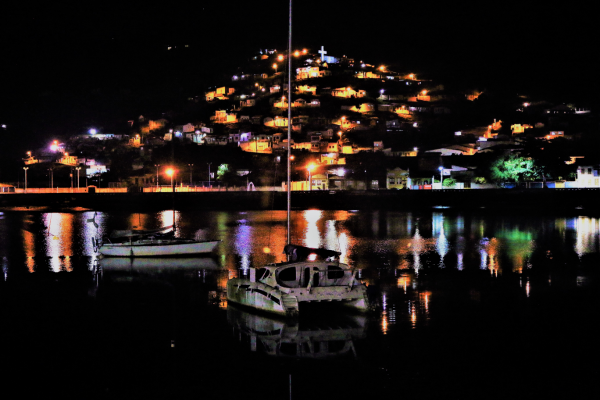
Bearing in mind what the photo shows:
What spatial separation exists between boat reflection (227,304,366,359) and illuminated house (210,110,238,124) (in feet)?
398

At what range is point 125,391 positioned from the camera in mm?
9570

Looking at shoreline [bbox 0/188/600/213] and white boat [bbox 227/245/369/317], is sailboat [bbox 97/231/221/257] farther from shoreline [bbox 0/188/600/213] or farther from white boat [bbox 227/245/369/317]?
shoreline [bbox 0/188/600/213]

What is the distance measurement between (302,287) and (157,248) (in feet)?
40.8

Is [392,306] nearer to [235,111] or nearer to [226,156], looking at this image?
[226,156]

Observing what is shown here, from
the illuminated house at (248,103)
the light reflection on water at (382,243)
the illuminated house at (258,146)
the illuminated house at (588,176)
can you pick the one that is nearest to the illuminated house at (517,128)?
the illuminated house at (258,146)

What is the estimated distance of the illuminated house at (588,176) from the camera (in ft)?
248

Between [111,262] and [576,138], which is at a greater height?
[576,138]

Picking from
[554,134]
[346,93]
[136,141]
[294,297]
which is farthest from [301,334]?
[346,93]

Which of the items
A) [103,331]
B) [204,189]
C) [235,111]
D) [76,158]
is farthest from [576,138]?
[103,331]

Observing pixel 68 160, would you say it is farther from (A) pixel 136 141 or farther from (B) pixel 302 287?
(B) pixel 302 287

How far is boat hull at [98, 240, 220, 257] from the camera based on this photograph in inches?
969

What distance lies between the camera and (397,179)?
7975cm

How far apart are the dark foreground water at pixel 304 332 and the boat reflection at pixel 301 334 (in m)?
0.04

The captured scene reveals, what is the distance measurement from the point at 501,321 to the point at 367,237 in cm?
1943
